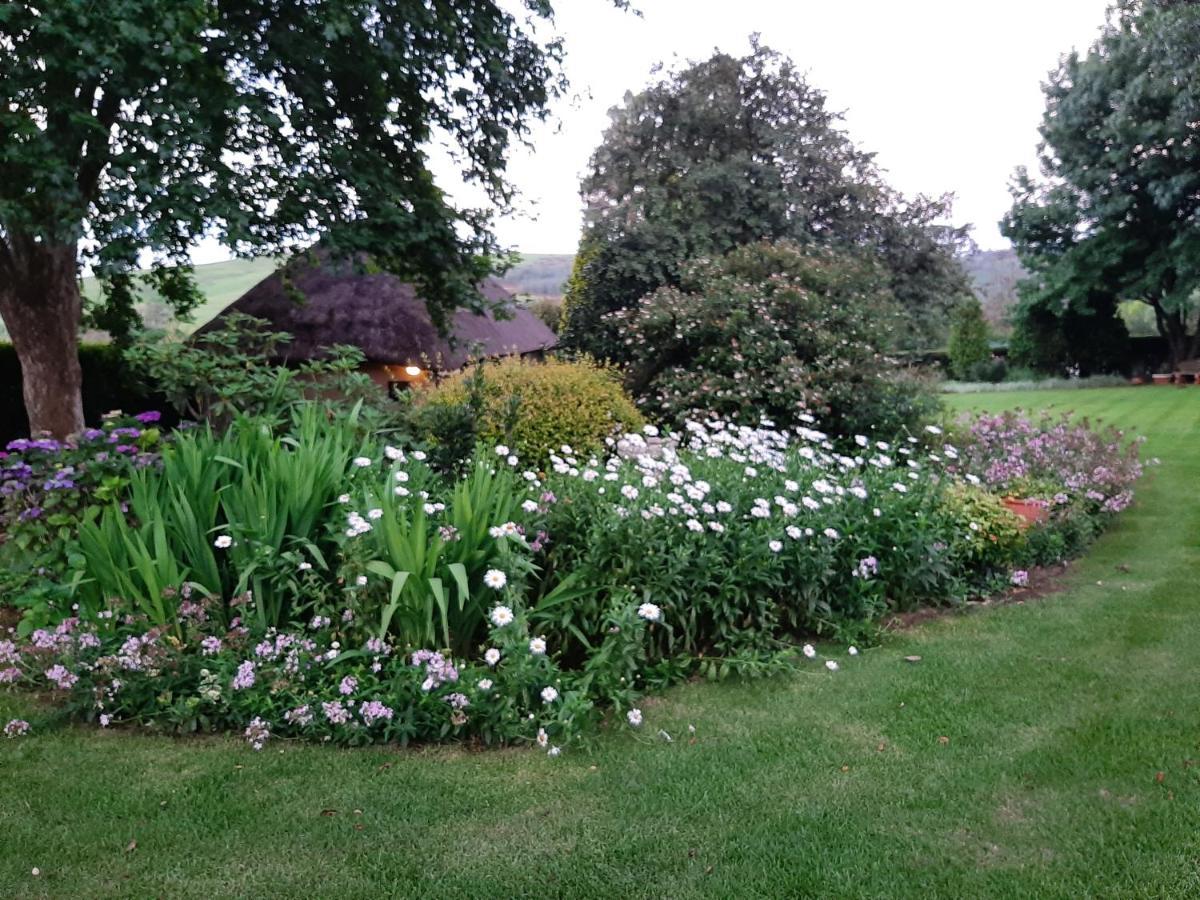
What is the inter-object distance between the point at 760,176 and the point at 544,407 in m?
13.1

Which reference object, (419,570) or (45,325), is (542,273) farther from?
(419,570)

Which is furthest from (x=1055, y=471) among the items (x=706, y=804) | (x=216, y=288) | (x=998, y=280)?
(x=998, y=280)

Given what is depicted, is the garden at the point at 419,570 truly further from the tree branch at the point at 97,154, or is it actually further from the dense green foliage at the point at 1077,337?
the dense green foliage at the point at 1077,337

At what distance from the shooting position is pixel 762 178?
18.4m

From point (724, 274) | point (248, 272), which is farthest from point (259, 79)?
point (248, 272)

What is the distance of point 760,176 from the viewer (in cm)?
1844

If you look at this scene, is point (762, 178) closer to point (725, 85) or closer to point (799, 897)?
point (725, 85)

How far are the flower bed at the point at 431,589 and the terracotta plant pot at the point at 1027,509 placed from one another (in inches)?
66.3

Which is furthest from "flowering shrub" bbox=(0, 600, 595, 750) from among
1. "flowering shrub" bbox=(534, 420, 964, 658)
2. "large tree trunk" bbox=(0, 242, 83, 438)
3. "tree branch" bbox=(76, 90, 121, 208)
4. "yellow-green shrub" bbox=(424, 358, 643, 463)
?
"large tree trunk" bbox=(0, 242, 83, 438)

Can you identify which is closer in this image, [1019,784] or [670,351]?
[1019,784]

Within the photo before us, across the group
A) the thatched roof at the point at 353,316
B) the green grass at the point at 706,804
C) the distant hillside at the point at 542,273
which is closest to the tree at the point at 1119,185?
the distant hillside at the point at 542,273

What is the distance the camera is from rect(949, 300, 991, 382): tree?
1155 inches

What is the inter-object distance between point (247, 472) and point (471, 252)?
5.27 meters

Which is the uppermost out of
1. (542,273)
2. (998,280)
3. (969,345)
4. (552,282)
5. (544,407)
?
(542,273)
